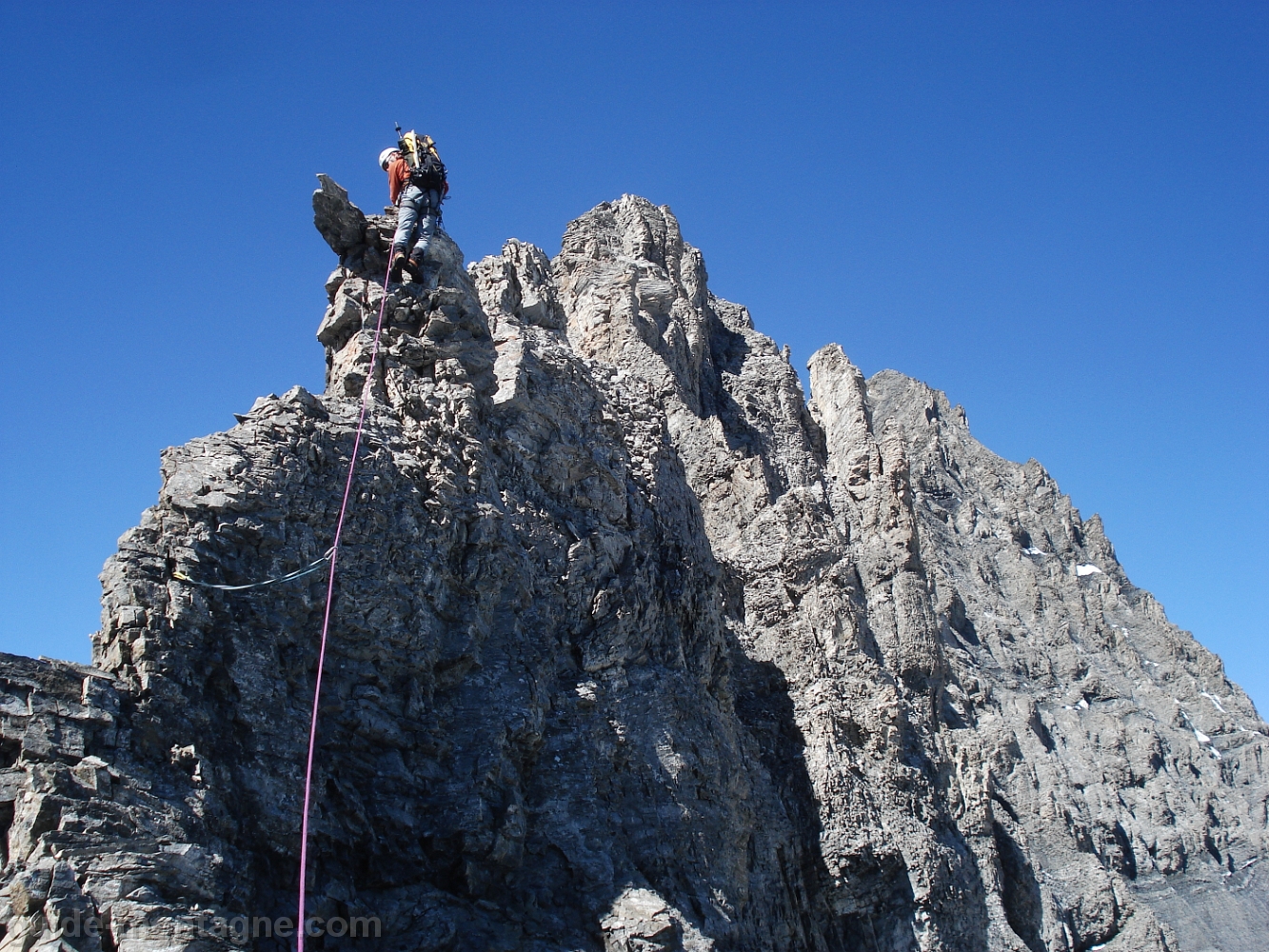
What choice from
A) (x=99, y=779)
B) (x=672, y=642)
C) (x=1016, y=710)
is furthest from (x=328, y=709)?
(x=1016, y=710)

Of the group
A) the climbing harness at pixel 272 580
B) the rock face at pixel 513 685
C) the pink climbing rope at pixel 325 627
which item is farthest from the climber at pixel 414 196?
the climbing harness at pixel 272 580

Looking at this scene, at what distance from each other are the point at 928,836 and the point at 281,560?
14178mm

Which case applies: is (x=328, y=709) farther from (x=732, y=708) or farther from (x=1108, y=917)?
(x=1108, y=917)

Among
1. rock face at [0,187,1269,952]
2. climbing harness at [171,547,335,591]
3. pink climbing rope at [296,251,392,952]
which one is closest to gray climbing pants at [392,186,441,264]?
rock face at [0,187,1269,952]

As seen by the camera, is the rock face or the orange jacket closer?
the rock face

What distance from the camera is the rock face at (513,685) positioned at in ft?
34.4

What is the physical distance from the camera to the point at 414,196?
18.9m

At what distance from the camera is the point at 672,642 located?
1797 cm

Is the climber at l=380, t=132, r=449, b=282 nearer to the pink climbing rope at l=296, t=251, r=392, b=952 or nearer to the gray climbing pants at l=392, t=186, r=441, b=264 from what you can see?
the gray climbing pants at l=392, t=186, r=441, b=264

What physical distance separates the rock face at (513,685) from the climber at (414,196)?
0.45m

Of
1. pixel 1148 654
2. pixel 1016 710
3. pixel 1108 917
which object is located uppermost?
pixel 1148 654

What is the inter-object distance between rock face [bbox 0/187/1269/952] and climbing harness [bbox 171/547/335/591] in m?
0.11

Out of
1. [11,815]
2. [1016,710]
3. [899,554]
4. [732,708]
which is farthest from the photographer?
[1016,710]

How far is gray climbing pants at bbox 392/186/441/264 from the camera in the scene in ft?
60.9
